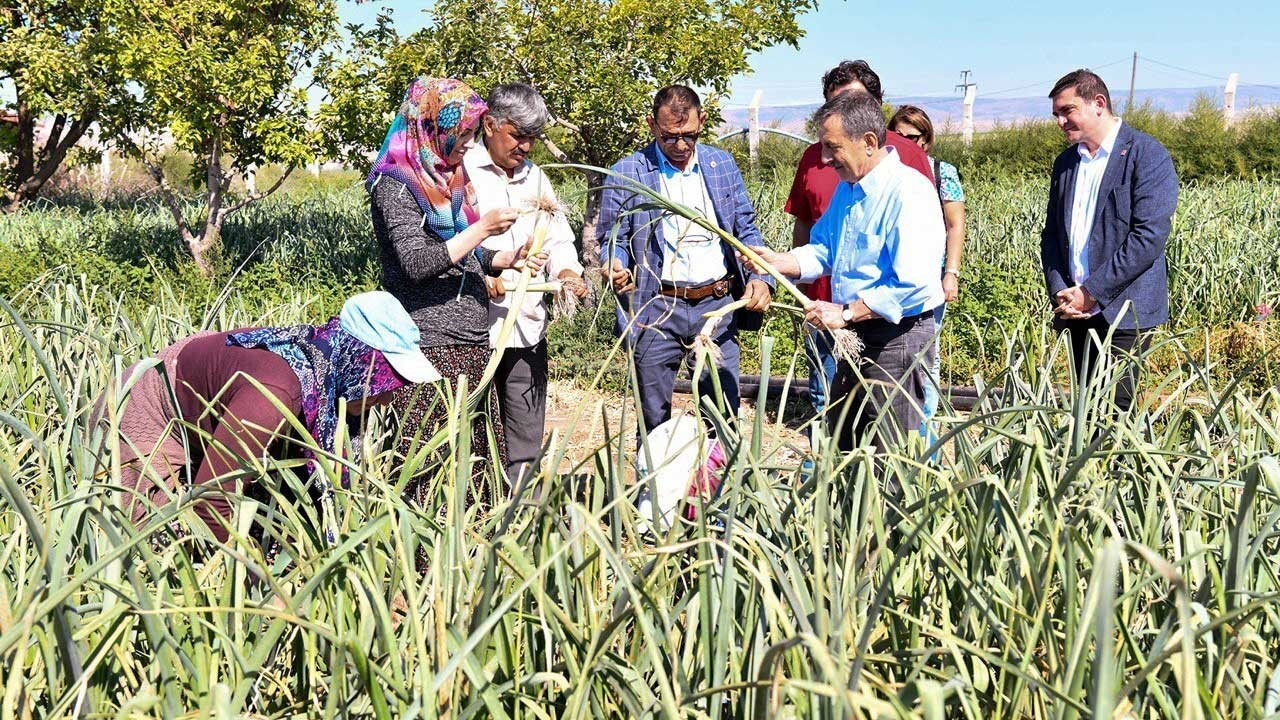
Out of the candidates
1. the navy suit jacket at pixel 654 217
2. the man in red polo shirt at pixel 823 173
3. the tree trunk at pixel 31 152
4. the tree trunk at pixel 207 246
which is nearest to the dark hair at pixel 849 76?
the man in red polo shirt at pixel 823 173

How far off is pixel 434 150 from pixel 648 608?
168 centimetres

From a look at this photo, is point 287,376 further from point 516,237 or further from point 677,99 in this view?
point 677,99

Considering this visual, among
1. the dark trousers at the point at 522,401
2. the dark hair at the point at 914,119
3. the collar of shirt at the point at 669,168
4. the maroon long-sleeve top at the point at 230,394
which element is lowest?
the dark trousers at the point at 522,401

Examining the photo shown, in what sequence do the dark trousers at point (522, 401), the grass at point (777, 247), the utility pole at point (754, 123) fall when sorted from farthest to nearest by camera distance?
1. the utility pole at point (754, 123)
2. the grass at point (777, 247)
3. the dark trousers at point (522, 401)

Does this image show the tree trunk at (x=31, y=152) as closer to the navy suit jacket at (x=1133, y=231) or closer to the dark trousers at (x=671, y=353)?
the dark trousers at (x=671, y=353)

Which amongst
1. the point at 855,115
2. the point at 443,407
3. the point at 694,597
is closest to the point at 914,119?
the point at 855,115

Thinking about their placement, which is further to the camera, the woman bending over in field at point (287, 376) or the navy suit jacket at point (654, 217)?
the navy suit jacket at point (654, 217)

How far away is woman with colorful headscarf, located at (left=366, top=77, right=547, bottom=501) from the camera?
8.93ft

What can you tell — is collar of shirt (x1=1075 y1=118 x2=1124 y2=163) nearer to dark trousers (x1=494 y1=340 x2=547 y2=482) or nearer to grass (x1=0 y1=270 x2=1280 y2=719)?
dark trousers (x1=494 y1=340 x2=547 y2=482)

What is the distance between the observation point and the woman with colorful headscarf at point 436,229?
2.72 metres

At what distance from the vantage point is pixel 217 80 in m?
6.10

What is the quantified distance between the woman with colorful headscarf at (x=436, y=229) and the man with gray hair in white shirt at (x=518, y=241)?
3.6 inches

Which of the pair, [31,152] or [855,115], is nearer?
[855,115]

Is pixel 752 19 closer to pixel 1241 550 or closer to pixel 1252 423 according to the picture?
pixel 1252 423
